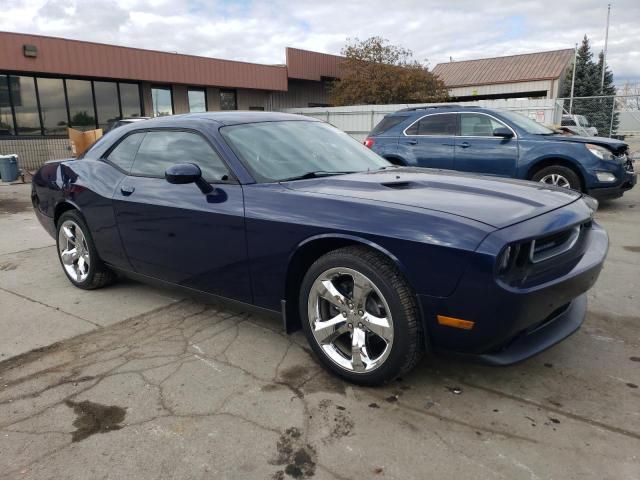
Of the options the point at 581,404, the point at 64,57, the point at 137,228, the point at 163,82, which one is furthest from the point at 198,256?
the point at 163,82

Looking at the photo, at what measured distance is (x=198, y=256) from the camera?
3.50m

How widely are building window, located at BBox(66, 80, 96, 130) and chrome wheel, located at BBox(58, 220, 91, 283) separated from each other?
15.1 metres

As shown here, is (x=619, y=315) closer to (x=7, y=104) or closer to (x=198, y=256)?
(x=198, y=256)

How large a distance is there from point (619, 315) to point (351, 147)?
2424mm

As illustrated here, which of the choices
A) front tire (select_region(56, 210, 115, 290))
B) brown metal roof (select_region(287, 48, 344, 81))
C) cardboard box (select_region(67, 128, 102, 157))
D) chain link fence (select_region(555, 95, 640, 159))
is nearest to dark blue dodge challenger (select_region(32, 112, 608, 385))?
front tire (select_region(56, 210, 115, 290))

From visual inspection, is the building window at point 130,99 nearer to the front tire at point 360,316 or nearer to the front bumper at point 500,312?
the front tire at point 360,316

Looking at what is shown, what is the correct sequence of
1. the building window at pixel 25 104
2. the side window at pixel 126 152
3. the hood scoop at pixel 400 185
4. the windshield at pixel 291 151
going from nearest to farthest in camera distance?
the hood scoop at pixel 400 185 → the windshield at pixel 291 151 → the side window at pixel 126 152 → the building window at pixel 25 104

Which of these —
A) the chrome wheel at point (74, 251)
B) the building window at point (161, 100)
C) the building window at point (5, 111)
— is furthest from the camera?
the building window at point (161, 100)

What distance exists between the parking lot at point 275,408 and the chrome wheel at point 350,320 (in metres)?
0.18

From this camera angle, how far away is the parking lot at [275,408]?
2283 mm

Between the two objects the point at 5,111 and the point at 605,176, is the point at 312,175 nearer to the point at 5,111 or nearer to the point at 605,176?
the point at 605,176

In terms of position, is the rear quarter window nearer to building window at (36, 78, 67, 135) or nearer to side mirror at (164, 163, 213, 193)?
side mirror at (164, 163, 213, 193)

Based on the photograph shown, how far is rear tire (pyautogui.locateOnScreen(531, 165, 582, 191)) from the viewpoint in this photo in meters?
7.93

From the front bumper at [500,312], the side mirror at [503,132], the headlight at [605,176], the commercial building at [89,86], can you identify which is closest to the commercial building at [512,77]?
the commercial building at [89,86]
